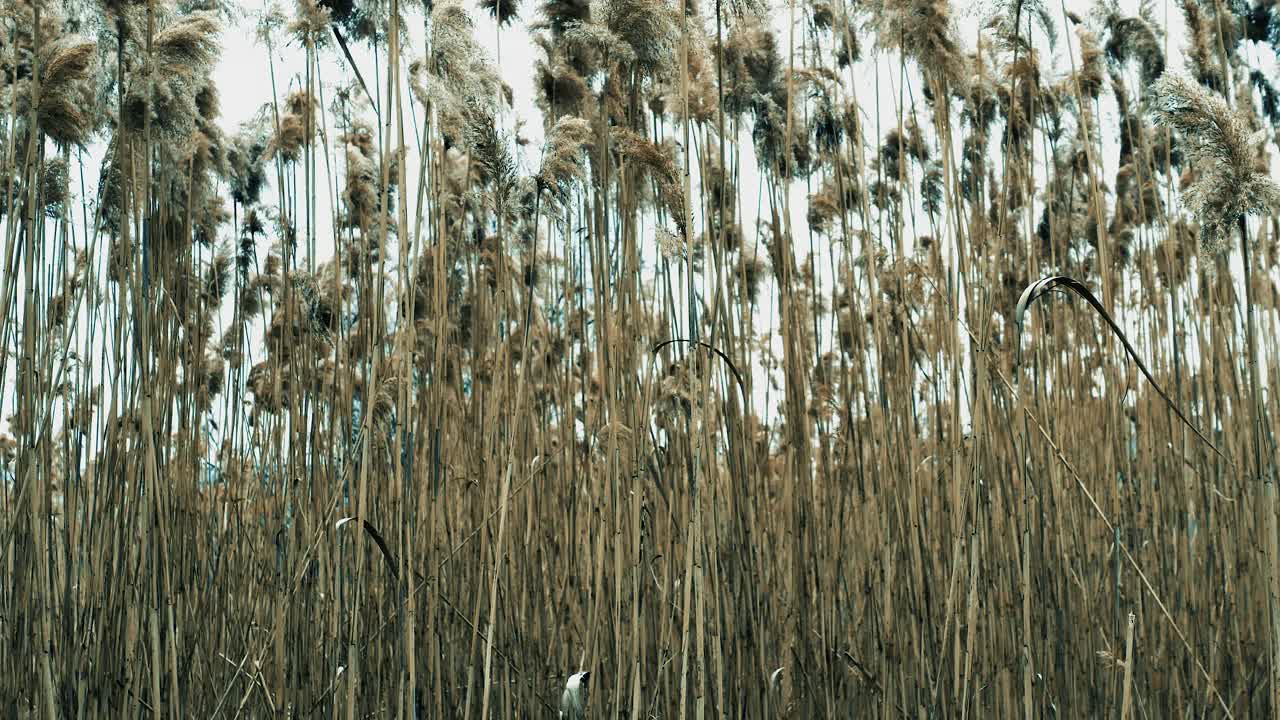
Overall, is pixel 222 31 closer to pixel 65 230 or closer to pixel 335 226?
pixel 335 226

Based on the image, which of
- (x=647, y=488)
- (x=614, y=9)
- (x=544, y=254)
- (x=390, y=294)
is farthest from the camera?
(x=390, y=294)

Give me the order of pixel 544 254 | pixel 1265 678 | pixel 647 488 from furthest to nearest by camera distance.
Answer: pixel 544 254, pixel 647 488, pixel 1265 678

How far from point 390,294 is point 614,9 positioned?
5.25ft

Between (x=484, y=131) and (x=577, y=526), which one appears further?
(x=577, y=526)

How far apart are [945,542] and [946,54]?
Result: 1.02 metres

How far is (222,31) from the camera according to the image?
188 centimetres

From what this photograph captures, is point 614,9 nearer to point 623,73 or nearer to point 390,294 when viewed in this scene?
point 623,73

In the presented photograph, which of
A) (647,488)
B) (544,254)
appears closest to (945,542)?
(647,488)

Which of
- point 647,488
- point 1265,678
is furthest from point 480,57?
point 1265,678

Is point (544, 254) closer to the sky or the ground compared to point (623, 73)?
closer to the ground

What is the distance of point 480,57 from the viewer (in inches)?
70.0

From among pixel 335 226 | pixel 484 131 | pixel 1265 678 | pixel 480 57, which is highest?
pixel 480 57

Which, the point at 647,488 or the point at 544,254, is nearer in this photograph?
the point at 647,488

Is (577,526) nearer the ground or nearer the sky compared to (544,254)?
nearer the ground
